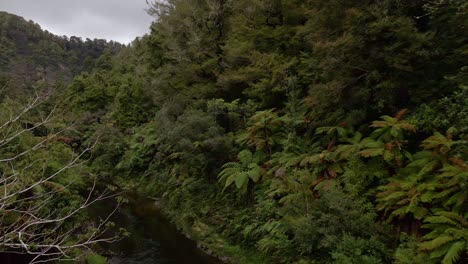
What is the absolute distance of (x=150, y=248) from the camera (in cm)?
1412

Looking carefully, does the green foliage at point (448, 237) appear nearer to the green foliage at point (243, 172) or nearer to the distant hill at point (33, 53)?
the green foliage at point (243, 172)

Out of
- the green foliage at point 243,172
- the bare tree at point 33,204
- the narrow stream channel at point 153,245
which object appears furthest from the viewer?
the green foliage at point 243,172

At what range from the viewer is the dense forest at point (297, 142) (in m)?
7.71

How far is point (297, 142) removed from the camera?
1359 cm

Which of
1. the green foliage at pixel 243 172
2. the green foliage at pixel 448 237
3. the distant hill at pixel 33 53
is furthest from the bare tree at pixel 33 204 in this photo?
the distant hill at pixel 33 53

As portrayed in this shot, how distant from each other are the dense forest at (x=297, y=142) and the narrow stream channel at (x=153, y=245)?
56 cm

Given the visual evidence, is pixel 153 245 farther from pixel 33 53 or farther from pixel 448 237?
pixel 33 53

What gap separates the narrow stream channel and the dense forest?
0.56 m

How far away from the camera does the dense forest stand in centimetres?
771

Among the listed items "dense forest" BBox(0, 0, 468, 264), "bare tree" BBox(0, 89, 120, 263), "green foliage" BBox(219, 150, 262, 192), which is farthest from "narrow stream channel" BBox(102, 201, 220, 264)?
"green foliage" BBox(219, 150, 262, 192)

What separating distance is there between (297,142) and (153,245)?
6.73m

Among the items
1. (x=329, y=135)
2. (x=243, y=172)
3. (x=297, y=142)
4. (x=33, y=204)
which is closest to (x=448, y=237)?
(x=329, y=135)

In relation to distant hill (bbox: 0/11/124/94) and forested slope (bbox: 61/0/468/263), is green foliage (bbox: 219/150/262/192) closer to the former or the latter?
forested slope (bbox: 61/0/468/263)

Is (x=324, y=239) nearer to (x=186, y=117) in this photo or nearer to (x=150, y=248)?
(x=150, y=248)
